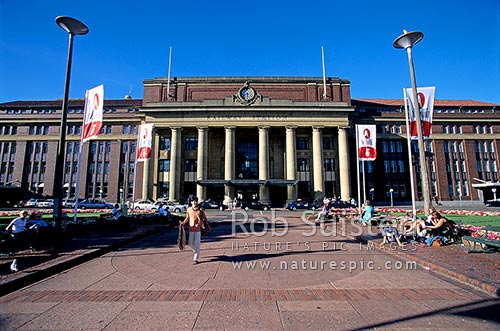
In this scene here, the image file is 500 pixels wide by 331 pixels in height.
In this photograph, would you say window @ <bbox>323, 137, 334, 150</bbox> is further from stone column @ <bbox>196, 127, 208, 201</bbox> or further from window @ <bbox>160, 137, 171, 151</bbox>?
window @ <bbox>160, 137, 171, 151</bbox>

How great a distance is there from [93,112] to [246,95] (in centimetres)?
3853

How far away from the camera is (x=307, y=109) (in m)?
48.8

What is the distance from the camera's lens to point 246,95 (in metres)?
50.4

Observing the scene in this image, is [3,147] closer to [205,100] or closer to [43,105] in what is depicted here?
[43,105]

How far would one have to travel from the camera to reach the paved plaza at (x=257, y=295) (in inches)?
154

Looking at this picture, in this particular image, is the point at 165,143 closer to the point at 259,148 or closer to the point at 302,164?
the point at 259,148

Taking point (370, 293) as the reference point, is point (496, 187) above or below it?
above

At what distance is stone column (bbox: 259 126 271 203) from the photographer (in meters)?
46.2

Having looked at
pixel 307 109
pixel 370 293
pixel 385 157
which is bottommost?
pixel 370 293

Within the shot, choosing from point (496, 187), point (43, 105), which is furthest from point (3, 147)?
point (496, 187)

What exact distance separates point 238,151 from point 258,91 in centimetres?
1234

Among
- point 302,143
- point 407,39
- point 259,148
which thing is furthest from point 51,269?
point 302,143

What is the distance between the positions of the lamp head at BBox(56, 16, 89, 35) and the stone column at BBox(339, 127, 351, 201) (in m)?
42.9

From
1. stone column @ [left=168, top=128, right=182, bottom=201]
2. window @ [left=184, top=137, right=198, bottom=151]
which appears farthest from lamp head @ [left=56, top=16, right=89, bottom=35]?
window @ [left=184, top=137, right=198, bottom=151]
